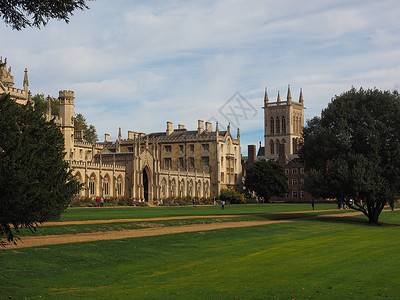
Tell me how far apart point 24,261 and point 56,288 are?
3.67 meters

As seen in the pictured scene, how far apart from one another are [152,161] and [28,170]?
66872mm

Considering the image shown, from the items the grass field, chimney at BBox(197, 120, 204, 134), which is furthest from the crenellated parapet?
the grass field

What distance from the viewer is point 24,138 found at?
61.7 ft

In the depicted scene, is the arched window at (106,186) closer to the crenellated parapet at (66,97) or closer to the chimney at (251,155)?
the crenellated parapet at (66,97)

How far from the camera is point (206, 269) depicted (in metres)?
19.6

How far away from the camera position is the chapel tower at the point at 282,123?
16450 centimetres

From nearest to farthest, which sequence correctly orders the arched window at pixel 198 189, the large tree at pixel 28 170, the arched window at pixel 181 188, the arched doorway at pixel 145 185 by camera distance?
the large tree at pixel 28 170 < the arched doorway at pixel 145 185 < the arched window at pixel 181 188 < the arched window at pixel 198 189

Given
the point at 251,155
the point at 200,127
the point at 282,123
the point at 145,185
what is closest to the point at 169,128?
the point at 200,127

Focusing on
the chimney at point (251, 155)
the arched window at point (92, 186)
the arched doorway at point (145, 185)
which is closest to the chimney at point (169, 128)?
the chimney at point (251, 155)

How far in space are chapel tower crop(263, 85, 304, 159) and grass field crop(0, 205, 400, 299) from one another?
136509 millimetres

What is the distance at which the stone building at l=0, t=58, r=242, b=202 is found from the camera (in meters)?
73.2

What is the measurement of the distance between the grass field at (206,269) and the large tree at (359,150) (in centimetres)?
1235

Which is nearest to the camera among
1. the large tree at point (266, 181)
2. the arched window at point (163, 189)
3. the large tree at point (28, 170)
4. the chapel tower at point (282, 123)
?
the large tree at point (28, 170)

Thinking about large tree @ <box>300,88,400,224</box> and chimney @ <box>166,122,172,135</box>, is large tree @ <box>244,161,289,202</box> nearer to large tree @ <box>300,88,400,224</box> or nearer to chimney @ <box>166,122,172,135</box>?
chimney @ <box>166,122,172,135</box>
